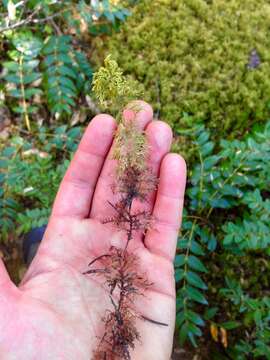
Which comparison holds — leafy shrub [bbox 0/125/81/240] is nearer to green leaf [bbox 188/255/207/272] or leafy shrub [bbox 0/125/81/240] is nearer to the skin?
the skin

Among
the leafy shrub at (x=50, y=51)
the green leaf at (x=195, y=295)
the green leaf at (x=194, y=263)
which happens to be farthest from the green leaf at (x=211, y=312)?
the leafy shrub at (x=50, y=51)

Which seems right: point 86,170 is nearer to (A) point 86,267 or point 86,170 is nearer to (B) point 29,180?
(A) point 86,267

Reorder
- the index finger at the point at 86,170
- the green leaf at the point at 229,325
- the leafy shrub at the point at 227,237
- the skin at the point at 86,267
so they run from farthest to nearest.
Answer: the green leaf at the point at 229,325
the leafy shrub at the point at 227,237
the index finger at the point at 86,170
the skin at the point at 86,267

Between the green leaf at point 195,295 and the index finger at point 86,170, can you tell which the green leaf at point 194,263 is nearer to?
the green leaf at point 195,295

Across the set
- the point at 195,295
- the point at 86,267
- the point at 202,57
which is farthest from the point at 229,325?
the point at 202,57

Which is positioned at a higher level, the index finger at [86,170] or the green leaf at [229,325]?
the index finger at [86,170]

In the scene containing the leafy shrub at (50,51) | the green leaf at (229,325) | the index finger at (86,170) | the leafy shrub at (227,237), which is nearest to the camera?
the index finger at (86,170)

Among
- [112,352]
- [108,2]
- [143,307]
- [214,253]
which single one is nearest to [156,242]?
[143,307]
